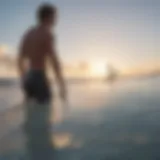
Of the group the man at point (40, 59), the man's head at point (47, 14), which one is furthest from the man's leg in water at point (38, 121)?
the man's head at point (47, 14)

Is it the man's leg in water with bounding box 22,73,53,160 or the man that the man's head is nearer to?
the man

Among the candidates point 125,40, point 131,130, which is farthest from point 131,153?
point 125,40

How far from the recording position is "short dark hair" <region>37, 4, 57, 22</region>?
2.04m

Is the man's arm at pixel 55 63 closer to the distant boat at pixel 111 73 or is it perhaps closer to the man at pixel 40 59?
the man at pixel 40 59

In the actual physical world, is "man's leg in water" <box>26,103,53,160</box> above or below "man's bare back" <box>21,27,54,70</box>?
below

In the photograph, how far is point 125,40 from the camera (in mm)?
2090

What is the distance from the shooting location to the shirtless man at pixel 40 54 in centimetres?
204

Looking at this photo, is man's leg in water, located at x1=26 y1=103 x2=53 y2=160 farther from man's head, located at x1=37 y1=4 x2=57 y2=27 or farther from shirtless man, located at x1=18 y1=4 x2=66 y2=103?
man's head, located at x1=37 y1=4 x2=57 y2=27

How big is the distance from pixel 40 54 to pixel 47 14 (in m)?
0.19

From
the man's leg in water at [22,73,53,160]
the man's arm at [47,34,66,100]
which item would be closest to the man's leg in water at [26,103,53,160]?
the man's leg in water at [22,73,53,160]

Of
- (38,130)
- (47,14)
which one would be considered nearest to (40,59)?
(47,14)

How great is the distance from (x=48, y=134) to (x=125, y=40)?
23.0 inches

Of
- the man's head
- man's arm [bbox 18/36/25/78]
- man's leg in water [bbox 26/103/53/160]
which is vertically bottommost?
man's leg in water [bbox 26/103/53/160]

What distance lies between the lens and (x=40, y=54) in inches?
80.7
